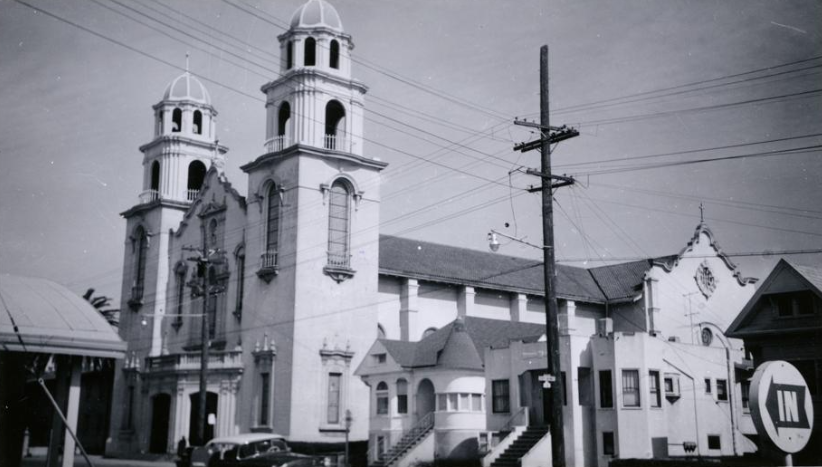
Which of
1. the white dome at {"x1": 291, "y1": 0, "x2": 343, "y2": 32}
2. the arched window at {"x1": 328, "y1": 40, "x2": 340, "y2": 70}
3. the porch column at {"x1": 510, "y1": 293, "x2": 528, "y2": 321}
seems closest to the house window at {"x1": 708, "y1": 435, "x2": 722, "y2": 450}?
the porch column at {"x1": 510, "y1": 293, "x2": 528, "y2": 321}

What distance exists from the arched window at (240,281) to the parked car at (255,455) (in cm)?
2456

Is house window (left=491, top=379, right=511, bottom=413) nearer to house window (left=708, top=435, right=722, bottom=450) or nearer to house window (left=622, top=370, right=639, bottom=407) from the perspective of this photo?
A: house window (left=622, top=370, right=639, bottom=407)

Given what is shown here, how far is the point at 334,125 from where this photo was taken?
163 feet

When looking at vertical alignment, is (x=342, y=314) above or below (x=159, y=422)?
above

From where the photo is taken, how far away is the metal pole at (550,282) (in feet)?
73.3

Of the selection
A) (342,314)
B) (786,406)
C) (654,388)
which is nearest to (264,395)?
(342,314)

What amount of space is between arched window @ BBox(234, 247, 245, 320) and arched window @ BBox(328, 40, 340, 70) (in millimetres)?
11940

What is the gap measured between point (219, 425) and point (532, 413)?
1849 centimetres

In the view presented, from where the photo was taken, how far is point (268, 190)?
159 feet

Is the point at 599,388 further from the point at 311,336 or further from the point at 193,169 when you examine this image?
the point at 193,169

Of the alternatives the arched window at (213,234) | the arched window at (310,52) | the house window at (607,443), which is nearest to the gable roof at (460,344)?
the house window at (607,443)

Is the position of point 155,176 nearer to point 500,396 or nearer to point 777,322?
point 500,396

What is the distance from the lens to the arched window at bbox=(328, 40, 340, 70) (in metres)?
48.2

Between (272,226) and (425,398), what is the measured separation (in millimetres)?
13555
